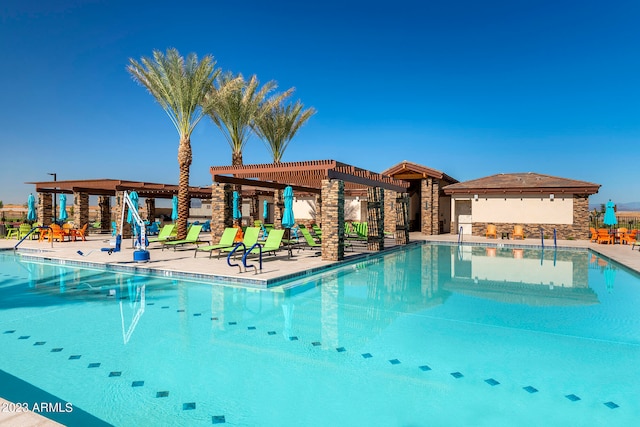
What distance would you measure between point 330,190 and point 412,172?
51.7 ft

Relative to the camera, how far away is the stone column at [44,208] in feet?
79.0

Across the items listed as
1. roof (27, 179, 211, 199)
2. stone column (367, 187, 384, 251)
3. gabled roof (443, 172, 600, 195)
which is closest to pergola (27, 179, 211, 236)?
roof (27, 179, 211, 199)

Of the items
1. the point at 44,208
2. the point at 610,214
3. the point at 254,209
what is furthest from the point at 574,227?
the point at 44,208

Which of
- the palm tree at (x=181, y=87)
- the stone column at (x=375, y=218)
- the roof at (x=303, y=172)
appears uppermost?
the palm tree at (x=181, y=87)

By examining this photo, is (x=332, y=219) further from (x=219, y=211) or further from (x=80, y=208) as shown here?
(x=80, y=208)

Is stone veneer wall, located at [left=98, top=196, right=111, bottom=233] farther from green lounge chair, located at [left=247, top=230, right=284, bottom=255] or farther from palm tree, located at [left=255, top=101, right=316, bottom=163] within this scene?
green lounge chair, located at [left=247, top=230, right=284, bottom=255]

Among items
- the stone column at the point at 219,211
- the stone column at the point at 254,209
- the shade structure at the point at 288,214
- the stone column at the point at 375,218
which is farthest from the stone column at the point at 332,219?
the stone column at the point at 254,209

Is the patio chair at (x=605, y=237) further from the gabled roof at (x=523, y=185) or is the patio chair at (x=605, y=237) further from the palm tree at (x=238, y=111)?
the palm tree at (x=238, y=111)

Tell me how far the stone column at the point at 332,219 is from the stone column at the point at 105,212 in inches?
841

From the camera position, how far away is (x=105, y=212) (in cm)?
2778

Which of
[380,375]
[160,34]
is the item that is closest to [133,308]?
[380,375]

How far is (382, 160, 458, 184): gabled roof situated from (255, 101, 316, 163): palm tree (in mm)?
7360

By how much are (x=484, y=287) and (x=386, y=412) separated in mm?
7163

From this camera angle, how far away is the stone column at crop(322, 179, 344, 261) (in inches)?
488
